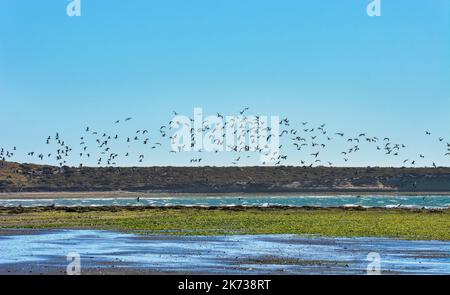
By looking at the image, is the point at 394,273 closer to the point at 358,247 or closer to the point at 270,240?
the point at 358,247

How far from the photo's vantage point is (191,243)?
55.2 m

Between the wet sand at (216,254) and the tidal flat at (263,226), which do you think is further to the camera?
the tidal flat at (263,226)

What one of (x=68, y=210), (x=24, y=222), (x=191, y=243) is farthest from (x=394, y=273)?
(x=68, y=210)

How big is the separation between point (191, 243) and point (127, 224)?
22363 mm

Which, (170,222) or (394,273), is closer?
(394,273)

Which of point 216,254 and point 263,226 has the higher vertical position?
point 216,254

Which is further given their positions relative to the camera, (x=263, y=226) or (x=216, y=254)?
(x=263, y=226)

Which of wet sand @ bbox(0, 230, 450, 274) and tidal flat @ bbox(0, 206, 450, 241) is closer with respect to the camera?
wet sand @ bbox(0, 230, 450, 274)

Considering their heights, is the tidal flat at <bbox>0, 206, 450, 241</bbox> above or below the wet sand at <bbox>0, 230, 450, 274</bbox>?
below

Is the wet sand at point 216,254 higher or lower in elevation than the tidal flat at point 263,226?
higher
